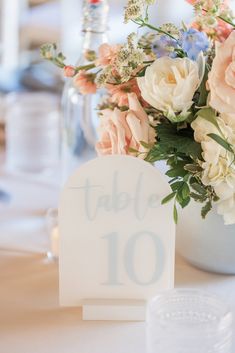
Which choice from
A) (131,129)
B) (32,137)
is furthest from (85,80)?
(32,137)

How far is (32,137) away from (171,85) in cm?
101

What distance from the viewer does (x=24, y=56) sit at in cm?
326

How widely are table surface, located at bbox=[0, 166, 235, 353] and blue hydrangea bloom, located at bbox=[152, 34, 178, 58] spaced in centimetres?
Answer: 34

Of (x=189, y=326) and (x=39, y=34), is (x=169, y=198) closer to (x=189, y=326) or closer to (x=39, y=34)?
(x=189, y=326)

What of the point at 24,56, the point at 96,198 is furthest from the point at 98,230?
the point at 24,56

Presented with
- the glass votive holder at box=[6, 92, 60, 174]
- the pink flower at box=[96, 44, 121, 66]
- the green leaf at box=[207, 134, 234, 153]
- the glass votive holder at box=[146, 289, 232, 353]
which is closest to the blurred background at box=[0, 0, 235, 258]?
the glass votive holder at box=[6, 92, 60, 174]

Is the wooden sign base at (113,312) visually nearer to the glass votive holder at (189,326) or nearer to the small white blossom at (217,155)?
the glass votive holder at (189,326)

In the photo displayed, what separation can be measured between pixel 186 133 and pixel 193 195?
8 cm

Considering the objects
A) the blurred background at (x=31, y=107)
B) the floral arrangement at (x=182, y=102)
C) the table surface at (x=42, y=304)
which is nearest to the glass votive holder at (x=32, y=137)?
the blurred background at (x=31, y=107)

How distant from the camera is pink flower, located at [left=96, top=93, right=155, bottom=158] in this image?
2.65 ft

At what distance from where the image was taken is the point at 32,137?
5.65 ft

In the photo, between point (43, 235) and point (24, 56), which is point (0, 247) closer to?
point (43, 235)

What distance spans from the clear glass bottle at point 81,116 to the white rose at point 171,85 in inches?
17.7

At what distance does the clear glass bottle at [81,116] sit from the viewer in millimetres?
1200
